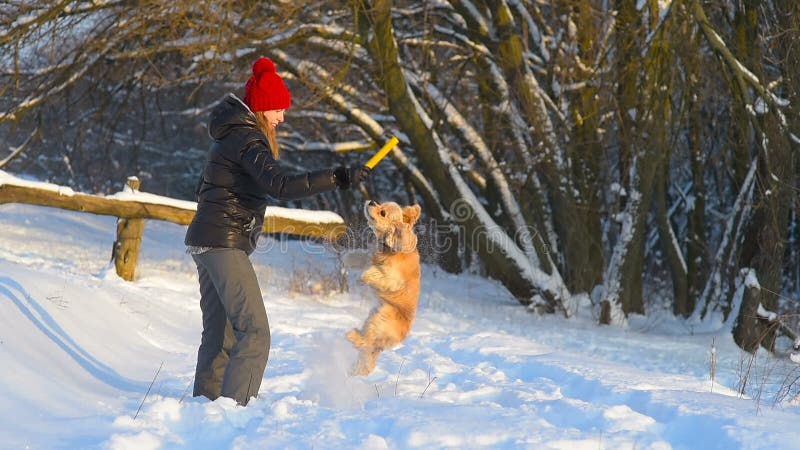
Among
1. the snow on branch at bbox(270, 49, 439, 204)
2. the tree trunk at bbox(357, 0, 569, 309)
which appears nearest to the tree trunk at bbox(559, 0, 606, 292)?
the tree trunk at bbox(357, 0, 569, 309)

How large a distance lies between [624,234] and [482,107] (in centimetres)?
276

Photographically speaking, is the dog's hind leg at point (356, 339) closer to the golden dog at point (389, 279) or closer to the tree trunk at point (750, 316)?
the golden dog at point (389, 279)

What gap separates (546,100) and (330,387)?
7226 millimetres

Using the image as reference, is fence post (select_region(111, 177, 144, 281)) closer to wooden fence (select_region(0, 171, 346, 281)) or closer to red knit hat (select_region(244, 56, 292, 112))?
wooden fence (select_region(0, 171, 346, 281))

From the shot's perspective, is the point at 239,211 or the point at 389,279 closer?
the point at 239,211

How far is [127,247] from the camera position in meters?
8.85

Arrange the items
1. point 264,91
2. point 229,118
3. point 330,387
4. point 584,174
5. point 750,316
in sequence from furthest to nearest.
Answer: point 584,174
point 750,316
point 330,387
point 264,91
point 229,118

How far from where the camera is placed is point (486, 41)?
11.4m

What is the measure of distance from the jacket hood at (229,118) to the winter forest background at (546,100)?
4777mm

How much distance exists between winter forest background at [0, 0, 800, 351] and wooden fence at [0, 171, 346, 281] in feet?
3.03

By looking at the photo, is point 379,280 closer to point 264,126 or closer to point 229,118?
point 264,126

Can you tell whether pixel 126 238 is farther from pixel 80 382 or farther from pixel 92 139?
Result: pixel 92 139

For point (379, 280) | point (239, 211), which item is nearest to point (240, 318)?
point (239, 211)

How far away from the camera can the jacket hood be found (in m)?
4.34
